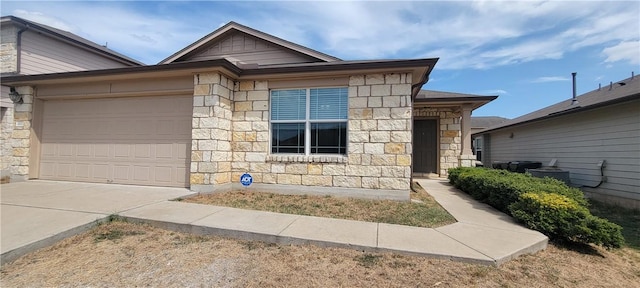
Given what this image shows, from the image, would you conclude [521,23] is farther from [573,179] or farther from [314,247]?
[314,247]

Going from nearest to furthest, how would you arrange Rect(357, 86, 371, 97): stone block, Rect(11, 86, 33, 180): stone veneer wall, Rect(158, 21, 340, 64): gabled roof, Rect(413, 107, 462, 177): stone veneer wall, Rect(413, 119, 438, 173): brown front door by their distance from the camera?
1. Rect(357, 86, 371, 97): stone block
2. Rect(11, 86, 33, 180): stone veneer wall
3. Rect(158, 21, 340, 64): gabled roof
4. Rect(413, 107, 462, 177): stone veneer wall
5. Rect(413, 119, 438, 173): brown front door

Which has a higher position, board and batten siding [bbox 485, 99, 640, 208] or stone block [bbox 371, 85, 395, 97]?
stone block [bbox 371, 85, 395, 97]

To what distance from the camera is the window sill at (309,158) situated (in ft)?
21.8

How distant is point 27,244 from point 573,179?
12835 millimetres

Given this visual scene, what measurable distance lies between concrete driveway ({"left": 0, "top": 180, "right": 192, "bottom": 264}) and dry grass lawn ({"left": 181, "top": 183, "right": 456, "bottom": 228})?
120 centimetres

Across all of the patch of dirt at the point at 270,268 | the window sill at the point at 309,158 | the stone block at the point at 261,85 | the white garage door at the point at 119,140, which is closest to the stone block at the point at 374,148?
the window sill at the point at 309,158

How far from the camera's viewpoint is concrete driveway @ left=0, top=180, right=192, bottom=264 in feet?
12.0

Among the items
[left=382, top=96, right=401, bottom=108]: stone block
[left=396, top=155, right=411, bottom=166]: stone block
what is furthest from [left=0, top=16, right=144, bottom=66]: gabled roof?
[left=396, top=155, right=411, bottom=166]: stone block

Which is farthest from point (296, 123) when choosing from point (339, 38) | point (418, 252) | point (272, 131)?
point (339, 38)

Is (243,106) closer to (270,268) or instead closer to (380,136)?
(380,136)

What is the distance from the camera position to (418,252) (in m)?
3.46

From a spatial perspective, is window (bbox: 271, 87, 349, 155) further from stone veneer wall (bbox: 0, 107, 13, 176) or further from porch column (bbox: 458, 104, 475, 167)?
stone veneer wall (bbox: 0, 107, 13, 176)

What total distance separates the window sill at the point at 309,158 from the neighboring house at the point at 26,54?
7.42 m

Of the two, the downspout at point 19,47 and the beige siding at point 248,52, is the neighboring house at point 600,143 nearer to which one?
the beige siding at point 248,52
